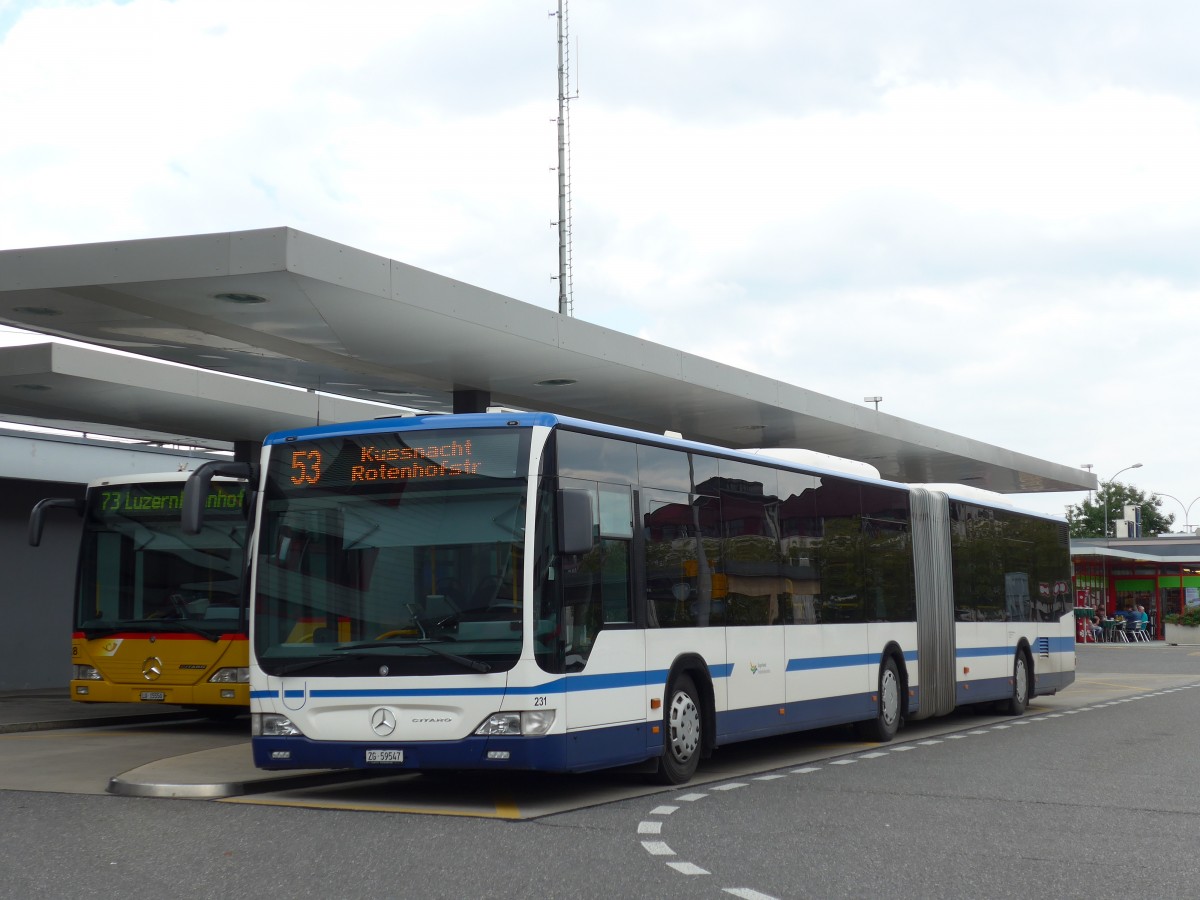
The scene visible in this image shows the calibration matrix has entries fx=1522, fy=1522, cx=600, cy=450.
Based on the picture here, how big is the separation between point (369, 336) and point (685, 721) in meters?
7.06

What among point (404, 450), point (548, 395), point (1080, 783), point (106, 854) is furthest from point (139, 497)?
point (1080, 783)

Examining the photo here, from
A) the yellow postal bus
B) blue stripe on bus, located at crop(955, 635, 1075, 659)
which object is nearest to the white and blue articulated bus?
the yellow postal bus

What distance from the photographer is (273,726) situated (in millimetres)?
11320

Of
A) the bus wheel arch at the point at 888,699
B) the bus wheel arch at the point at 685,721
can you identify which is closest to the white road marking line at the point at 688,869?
the bus wheel arch at the point at 685,721

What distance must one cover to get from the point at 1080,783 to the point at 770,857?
5.07 m

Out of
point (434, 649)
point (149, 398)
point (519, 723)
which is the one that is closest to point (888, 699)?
point (519, 723)

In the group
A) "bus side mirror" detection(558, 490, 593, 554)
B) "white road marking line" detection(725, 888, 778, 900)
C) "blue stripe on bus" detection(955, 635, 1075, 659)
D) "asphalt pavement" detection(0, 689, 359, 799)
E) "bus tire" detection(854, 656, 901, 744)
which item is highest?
"bus side mirror" detection(558, 490, 593, 554)

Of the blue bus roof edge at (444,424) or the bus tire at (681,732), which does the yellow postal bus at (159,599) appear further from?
the bus tire at (681,732)

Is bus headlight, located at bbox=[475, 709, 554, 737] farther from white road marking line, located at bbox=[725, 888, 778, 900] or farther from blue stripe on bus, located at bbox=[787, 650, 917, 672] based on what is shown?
blue stripe on bus, located at bbox=[787, 650, 917, 672]

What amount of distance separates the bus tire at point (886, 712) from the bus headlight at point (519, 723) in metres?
7.15

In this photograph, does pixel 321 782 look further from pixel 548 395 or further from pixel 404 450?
pixel 548 395

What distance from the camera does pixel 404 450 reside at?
37.0 ft

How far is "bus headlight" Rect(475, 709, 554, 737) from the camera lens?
10.5 metres

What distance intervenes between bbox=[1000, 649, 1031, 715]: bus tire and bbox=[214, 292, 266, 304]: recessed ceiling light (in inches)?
466
